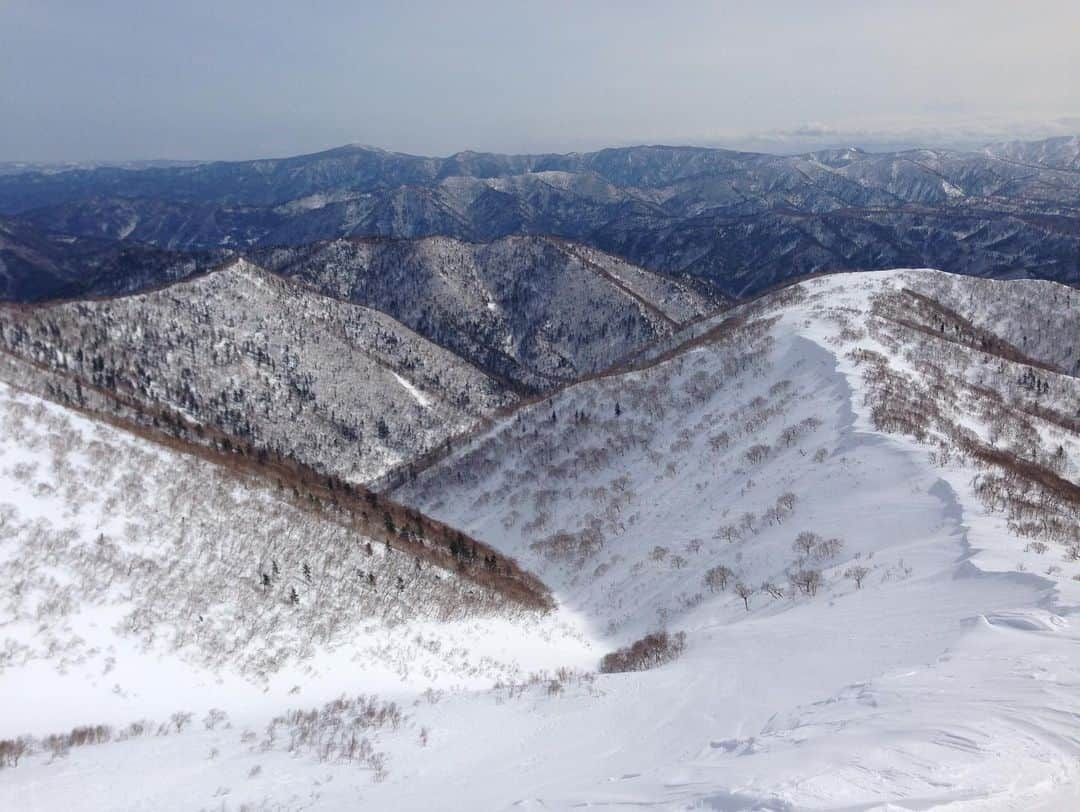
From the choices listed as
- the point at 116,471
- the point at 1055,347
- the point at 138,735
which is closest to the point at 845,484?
the point at 138,735

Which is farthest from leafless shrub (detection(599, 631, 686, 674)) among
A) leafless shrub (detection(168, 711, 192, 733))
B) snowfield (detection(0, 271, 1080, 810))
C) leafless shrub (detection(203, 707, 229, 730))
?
leafless shrub (detection(168, 711, 192, 733))

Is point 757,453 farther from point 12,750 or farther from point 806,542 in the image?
point 12,750

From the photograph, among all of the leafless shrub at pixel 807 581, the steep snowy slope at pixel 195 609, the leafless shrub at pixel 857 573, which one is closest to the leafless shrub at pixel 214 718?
the steep snowy slope at pixel 195 609

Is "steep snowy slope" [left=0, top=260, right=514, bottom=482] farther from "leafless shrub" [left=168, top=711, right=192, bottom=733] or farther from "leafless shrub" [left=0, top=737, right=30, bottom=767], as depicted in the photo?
"leafless shrub" [left=0, top=737, right=30, bottom=767]

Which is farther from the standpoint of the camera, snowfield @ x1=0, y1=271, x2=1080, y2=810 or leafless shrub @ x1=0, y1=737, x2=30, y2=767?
leafless shrub @ x1=0, y1=737, x2=30, y2=767

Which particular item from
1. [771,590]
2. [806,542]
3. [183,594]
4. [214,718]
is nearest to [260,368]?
[183,594]

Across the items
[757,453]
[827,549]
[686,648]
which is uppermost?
[827,549]
